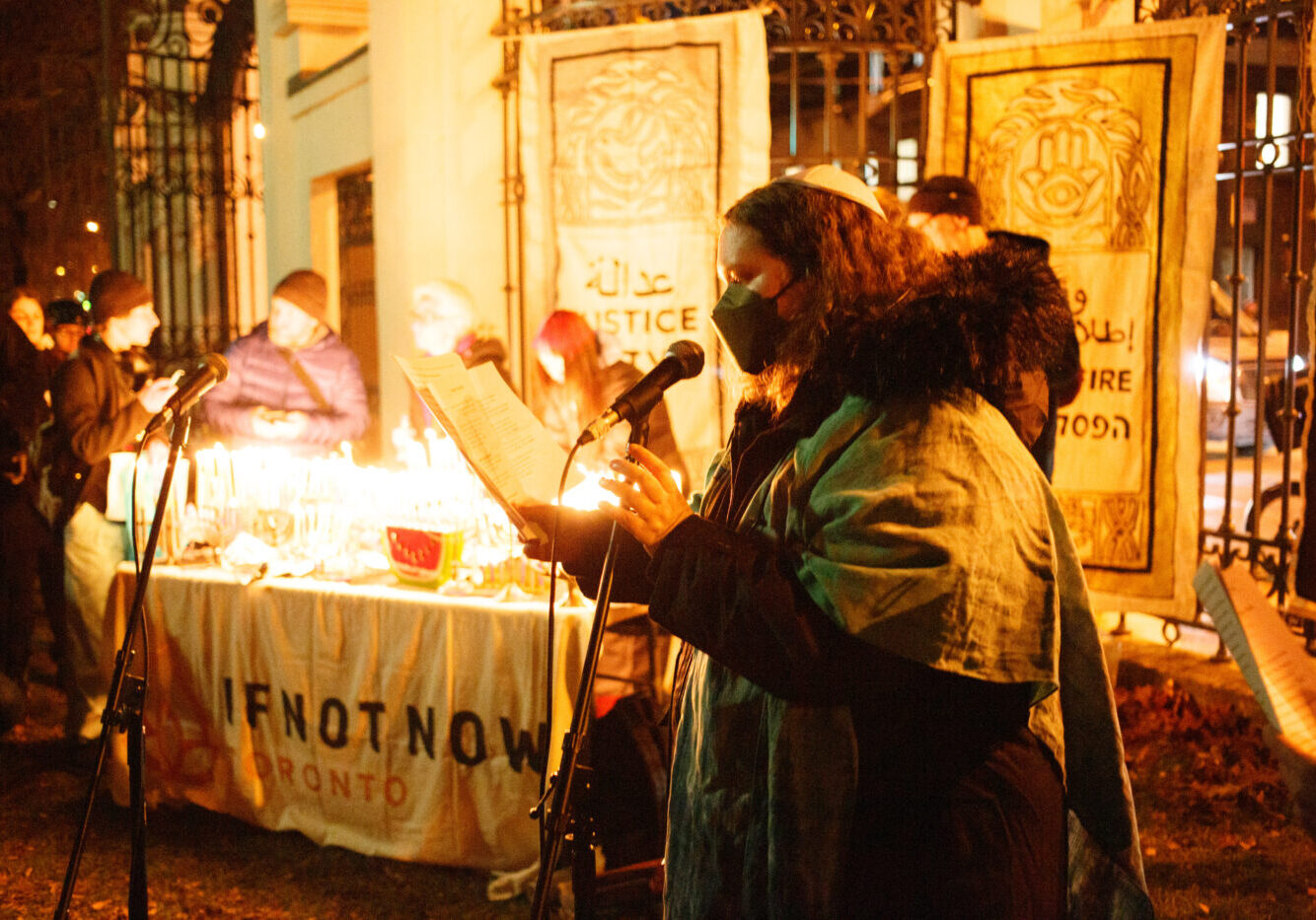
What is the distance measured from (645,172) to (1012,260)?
4.63 meters

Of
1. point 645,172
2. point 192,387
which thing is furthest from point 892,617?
point 645,172

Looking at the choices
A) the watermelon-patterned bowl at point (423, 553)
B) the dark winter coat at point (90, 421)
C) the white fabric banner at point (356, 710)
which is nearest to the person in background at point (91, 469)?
the dark winter coat at point (90, 421)

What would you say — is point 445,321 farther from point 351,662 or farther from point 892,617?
point 892,617

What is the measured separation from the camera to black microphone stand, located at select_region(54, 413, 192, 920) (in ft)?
8.94

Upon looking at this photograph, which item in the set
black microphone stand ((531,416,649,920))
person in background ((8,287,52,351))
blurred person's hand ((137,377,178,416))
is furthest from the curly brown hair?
person in background ((8,287,52,351))

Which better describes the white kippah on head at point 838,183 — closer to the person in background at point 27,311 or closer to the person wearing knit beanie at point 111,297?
the person wearing knit beanie at point 111,297

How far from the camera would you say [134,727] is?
2.86 meters

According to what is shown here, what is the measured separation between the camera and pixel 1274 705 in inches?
63.6

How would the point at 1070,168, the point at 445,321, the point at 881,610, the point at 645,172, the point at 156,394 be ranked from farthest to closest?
the point at 645,172 → the point at 1070,168 → the point at 445,321 → the point at 156,394 → the point at 881,610

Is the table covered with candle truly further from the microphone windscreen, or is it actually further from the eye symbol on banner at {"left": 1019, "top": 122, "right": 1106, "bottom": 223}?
the eye symbol on banner at {"left": 1019, "top": 122, "right": 1106, "bottom": 223}

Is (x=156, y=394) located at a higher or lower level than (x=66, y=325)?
lower

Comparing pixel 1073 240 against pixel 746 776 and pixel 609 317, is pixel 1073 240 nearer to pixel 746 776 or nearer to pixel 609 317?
pixel 609 317

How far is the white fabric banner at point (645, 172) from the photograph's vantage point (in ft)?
19.6

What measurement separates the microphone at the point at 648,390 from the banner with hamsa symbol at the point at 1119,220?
3.94 metres
